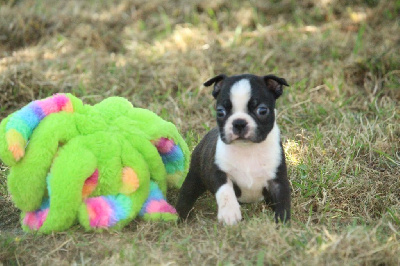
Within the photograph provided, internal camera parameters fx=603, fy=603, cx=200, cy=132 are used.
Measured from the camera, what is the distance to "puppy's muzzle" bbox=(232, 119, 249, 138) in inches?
133

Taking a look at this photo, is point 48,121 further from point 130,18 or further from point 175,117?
point 130,18

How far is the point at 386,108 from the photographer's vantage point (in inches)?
212

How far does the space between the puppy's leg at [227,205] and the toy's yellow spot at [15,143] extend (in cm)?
115

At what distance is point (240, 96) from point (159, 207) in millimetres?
887

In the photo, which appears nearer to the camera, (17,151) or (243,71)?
(17,151)

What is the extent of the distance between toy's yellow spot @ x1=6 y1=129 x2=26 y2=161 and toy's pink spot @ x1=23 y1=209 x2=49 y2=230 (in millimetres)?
395

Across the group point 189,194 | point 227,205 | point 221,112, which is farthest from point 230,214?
point 221,112

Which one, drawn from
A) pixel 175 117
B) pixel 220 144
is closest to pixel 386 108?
pixel 175 117

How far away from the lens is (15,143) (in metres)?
3.35

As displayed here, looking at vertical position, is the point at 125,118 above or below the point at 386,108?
above

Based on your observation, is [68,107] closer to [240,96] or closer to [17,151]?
[17,151]

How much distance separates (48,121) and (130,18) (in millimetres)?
4712

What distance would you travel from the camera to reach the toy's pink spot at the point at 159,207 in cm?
371

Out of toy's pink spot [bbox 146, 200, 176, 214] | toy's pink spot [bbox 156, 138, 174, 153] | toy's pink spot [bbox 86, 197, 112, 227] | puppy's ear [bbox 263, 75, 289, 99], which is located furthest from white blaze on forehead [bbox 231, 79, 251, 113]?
toy's pink spot [bbox 86, 197, 112, 227]
